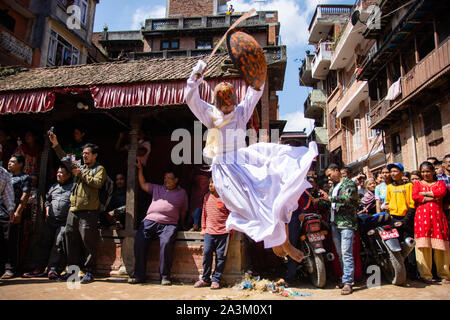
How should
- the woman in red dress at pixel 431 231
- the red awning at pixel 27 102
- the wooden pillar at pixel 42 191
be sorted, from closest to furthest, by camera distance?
1. the woman in red dress at pixel 431 231
2. the red awning at pixel 27 102
3. the wooden pillar at pixel 42 191

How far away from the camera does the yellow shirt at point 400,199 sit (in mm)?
5410

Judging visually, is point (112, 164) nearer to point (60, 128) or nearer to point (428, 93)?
point (60, 128)

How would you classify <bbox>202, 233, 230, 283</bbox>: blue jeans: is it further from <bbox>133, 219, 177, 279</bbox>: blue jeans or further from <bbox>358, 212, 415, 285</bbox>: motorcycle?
<bbox>358, 212, 415, 285</bbox>: motorcycle

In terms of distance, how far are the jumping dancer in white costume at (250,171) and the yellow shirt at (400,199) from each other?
8.69 feet

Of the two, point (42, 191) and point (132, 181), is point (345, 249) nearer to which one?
point (132, 181)

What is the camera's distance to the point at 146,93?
554 centimetres

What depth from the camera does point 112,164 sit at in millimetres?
8188

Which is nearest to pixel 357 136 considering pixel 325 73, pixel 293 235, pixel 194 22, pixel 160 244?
pixel 325 73

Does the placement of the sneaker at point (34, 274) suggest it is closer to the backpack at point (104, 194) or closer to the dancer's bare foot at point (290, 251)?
the backpack at point (104, 194)

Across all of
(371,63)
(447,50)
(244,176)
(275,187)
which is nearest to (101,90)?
(244,176)

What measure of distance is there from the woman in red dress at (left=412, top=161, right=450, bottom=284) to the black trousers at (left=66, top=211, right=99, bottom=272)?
5.20m

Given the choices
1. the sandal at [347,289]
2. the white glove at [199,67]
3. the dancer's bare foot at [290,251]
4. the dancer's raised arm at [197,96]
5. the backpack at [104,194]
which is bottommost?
the sandal at [347,289]

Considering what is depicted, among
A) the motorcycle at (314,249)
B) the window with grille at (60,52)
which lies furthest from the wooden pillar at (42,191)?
the window with grille at (60,52)

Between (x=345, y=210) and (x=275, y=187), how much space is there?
158cm
